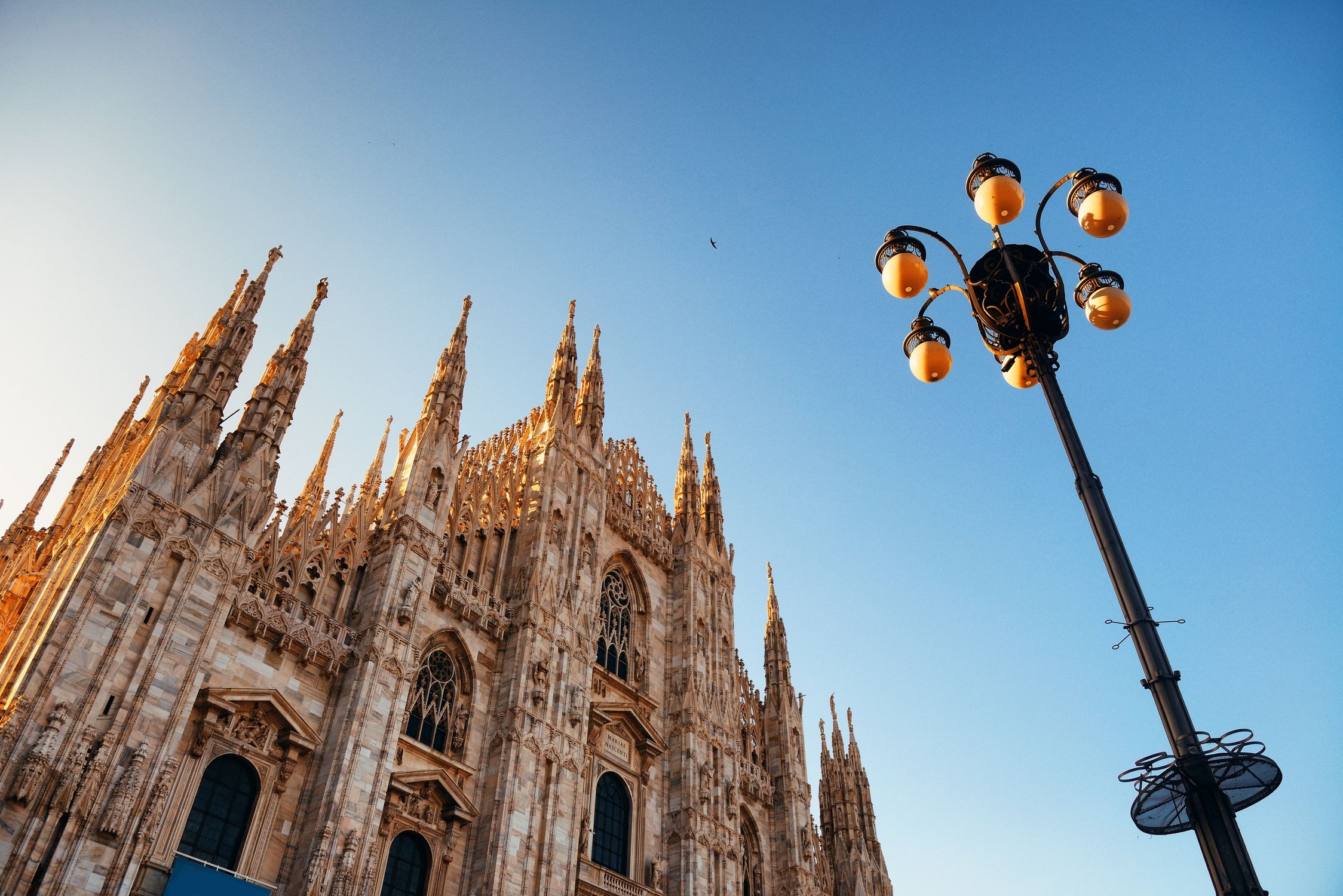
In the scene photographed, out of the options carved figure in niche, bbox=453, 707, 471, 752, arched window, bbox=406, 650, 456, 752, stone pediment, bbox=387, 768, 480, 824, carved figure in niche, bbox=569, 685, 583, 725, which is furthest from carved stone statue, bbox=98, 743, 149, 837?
carved figure in niche, bbox=569, 685, 583, 725

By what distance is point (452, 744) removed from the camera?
23391 millimetres

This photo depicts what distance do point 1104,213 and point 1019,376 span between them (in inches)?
75.8

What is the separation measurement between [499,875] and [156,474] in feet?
37.3

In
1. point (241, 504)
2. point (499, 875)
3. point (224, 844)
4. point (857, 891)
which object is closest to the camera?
point (224, 844)

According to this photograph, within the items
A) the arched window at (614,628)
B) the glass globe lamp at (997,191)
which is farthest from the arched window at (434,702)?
the glass globe lamp at (997,191)

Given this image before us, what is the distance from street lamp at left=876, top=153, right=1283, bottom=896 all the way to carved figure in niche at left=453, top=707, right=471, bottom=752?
16.7m

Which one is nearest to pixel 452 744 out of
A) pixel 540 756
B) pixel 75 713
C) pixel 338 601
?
pixel 540 756

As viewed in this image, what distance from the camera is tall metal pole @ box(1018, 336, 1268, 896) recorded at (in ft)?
23.5

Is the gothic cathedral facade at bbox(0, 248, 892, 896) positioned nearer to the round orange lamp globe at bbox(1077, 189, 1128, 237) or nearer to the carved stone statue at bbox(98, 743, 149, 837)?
the carved stone statue at bbox(98, 743, 149, 837)

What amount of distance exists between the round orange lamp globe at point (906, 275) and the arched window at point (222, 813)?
15705 millimetres

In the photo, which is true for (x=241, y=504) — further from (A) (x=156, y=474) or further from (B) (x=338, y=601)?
(B) (x=338, y=601)

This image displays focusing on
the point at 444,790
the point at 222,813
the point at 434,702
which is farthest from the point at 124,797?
the point at 434,702

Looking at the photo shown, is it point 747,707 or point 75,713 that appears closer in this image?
point 75,713

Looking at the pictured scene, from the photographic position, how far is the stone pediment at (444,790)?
21.4 meters
